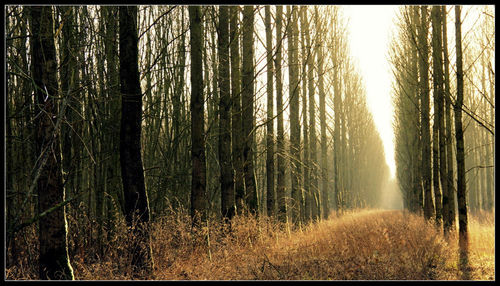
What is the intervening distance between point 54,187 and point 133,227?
1.12 m

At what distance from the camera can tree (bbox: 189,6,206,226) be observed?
646 centimetres

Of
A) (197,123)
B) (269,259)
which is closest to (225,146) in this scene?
(197,123)

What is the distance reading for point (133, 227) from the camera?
5.08 metres

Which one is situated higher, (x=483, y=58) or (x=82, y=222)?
(x=483, y=58)

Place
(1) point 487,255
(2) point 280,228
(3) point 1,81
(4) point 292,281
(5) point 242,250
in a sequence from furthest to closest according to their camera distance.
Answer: (2) point 280,228
(1) point 487,255
(5) point 242,250
(4) point 292,281
(3) point 1,81

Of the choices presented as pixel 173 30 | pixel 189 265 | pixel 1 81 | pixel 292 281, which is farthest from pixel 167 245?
pixel 173 30

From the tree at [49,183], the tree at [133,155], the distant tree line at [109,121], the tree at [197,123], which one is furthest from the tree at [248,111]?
the tree at [49,183]

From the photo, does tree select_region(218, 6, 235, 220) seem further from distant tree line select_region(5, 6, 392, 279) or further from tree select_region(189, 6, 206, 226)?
tree select_region(189, 6, 206, 226)

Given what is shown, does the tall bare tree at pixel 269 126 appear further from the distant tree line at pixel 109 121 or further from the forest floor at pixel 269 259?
the forest floor at pixel 269 259

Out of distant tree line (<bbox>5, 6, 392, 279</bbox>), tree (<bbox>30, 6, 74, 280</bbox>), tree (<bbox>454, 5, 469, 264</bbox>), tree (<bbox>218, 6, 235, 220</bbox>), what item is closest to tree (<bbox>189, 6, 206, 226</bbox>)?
distant tree line (<bbox>5, 6, 392, 279</bbox>)

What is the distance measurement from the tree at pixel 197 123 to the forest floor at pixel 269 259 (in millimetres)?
340

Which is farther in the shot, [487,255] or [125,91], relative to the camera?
[487,255]

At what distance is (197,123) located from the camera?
6.46 m

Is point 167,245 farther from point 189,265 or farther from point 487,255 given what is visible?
point 487,255
